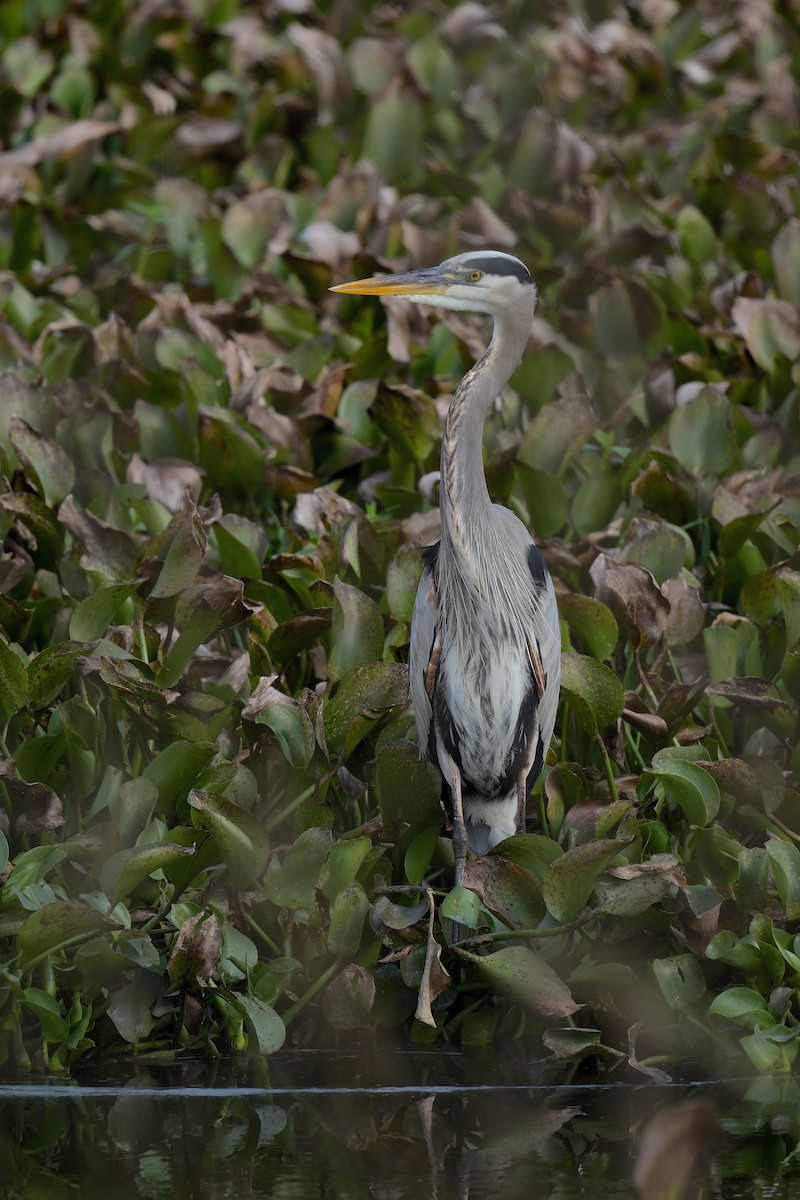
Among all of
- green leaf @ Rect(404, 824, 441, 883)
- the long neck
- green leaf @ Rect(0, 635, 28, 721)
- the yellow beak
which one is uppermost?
the yellow beak

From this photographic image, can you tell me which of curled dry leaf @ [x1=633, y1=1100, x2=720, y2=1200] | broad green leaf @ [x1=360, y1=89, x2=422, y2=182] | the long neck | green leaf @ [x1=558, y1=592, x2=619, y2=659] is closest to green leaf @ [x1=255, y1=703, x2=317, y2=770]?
the long neck

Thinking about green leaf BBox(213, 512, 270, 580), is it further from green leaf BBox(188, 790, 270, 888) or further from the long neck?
green leaf BBox(188, 790, 270, 888)

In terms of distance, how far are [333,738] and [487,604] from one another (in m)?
0.48

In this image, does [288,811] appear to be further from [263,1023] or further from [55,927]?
[55,927]

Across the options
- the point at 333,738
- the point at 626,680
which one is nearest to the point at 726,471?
the point at 626,680

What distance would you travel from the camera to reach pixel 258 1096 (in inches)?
130

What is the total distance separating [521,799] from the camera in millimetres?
3807

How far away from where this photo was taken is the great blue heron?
3768mm

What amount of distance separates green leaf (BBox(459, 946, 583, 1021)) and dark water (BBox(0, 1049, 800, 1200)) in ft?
0.57

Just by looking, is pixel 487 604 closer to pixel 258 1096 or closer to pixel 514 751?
pixel 514 751

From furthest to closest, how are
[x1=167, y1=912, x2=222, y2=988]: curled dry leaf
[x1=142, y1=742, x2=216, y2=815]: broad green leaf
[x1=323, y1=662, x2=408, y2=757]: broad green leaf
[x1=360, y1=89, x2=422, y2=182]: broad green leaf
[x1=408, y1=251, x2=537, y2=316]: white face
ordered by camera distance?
[x1=360, y1=89, x2=422, y2=182]: broad green leaf
[x1=408, y1=251, x2=537, y2=316]: white face
[x1=323, y1=662, x2=408, y2=757]: broad green leaf
[x1=142, y1=742, x2=216, y2=815]: broad green leaf
[x1=167, y1=912, x2=222, y2=988]: curled dry leaf

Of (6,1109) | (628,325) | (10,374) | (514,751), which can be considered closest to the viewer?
(6,1109)

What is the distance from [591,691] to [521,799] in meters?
0.30

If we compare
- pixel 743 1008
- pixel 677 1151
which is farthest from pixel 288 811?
pixel 677 1151
